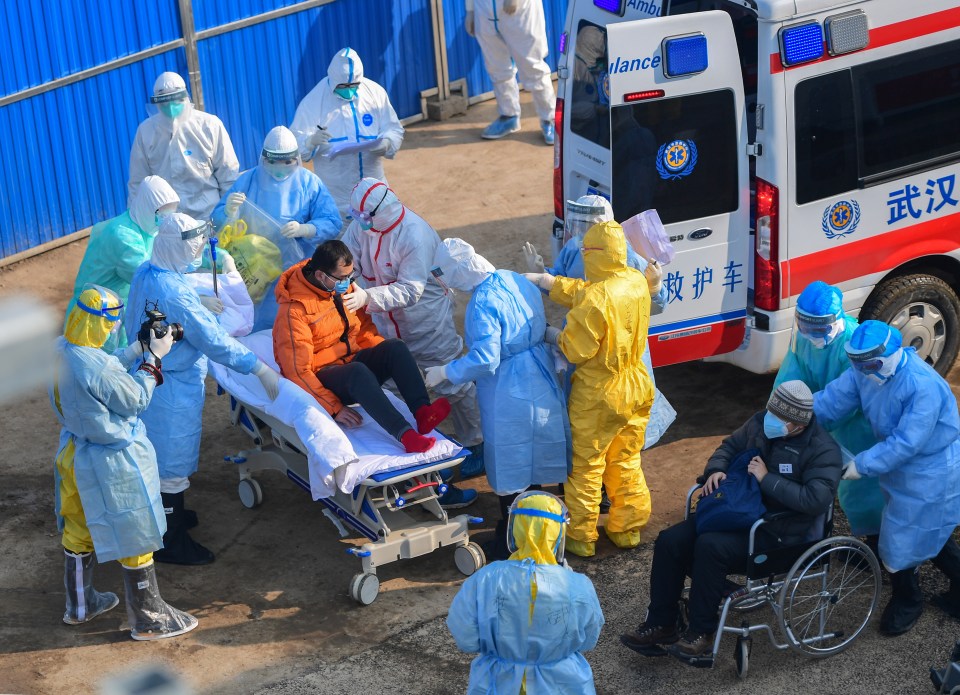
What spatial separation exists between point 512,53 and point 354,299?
224 inches

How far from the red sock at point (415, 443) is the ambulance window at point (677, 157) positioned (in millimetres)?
1747

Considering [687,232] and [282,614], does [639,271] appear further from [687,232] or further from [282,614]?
[282,614]

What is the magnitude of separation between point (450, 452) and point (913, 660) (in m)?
2.47

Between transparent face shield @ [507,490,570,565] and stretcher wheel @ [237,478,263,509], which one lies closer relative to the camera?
transparent face shield @ [507,490,570,565]

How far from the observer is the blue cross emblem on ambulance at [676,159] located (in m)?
7.16

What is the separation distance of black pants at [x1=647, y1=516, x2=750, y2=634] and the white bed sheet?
1.27 meters

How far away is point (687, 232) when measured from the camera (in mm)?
7340

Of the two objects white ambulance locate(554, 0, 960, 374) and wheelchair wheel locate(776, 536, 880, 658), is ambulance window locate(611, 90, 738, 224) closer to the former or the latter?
white ambulance locate(554, 0, 960, 374)

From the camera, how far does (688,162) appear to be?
284 inches

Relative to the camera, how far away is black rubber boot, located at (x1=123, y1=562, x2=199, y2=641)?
6.39 m

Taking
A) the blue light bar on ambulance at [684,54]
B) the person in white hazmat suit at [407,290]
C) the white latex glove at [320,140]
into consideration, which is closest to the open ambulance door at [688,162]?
the blue light bar on ambulance at [684,54]

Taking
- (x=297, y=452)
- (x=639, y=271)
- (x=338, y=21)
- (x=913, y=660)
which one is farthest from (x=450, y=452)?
(x=338, y=21)

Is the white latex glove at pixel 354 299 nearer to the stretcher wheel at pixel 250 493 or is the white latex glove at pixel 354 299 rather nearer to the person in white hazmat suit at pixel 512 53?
the stretcher wheel at pixel 250 493

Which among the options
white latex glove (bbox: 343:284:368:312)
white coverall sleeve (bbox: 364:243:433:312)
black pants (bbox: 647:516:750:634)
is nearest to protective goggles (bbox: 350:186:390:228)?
white coverall sleeve (bbox: 364:243:433:312)
